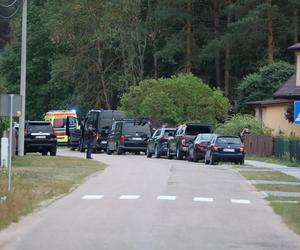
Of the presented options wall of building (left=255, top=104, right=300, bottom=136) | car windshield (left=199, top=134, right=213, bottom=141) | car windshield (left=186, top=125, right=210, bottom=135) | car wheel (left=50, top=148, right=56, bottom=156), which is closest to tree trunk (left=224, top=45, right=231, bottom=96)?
wall of building (left=255, top=104, right=300, bottom=136)

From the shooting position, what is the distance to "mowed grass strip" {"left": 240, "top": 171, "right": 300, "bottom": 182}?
27.8 meters

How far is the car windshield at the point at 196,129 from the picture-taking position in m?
42.1

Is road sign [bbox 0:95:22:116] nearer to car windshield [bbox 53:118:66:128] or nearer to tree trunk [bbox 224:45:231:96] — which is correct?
car windshield [bbox 53:118:66:128]

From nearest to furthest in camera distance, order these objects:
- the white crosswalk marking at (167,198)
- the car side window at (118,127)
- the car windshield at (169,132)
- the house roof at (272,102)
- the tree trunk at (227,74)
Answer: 1. the white crosswalk marking at (167,198)
2. the car windshield at (169,132)
3. the car side window at (118,127)
4. the house roof at (272,102)
5. the tree trunk at (227,74)

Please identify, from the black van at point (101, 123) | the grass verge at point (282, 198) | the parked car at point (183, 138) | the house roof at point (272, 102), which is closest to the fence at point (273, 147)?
the parked car at point (183, 138)

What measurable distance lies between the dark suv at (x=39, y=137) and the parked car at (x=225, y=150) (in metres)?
9.63

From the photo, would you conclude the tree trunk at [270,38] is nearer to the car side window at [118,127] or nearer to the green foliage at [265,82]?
the green foliage at [265,82]

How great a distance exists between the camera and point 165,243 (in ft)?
42.0

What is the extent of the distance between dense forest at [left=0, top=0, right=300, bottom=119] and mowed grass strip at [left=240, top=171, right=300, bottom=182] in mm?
31289

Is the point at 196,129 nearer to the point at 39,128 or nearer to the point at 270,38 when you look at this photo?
the point at 39,128

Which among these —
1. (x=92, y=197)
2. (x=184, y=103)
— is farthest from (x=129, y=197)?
(x=184, y=103)

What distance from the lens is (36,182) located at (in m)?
23.4

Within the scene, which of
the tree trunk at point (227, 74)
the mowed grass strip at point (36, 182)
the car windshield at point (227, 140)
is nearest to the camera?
the mowed grass strip at point (36, 182)

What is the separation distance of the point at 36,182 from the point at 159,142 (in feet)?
69.3
